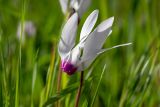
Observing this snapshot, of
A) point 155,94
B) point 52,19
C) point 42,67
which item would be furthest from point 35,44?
point 155,94

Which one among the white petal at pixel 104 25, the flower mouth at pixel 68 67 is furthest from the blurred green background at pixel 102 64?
the white petal at pixel 104 25

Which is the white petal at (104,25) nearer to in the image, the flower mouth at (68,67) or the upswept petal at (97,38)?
the upswept petal at (97,38)

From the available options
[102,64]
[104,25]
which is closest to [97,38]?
[104,25]

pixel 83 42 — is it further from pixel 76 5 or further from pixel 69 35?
pixel 76 5

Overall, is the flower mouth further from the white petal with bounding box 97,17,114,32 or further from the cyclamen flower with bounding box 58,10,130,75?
the white petal with bounding box 97,17,114,32

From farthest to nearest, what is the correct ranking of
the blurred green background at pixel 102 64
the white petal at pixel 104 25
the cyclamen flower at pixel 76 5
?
1. the blurred green background at pixel 102 64
2. the cyclamen flower at pixel 76 5
3. the white petal at pixel 104 25

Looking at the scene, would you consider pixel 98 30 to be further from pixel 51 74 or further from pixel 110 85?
pixel 110 85
